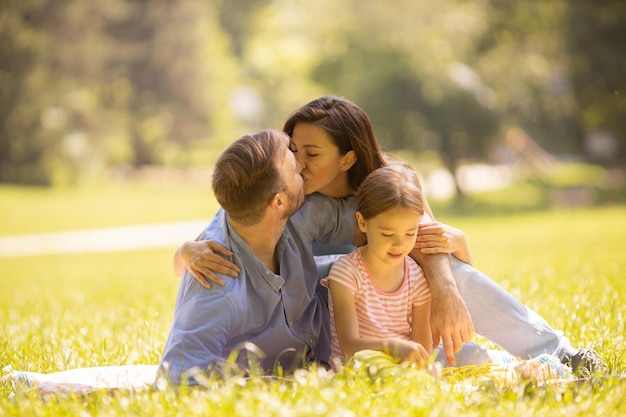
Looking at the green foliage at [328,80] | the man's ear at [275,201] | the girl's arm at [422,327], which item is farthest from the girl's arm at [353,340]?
the green foliage at [328,80]

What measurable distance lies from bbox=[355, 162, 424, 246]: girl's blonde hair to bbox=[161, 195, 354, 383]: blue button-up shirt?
1.09 ft

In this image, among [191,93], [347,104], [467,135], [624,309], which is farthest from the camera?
[191,93]

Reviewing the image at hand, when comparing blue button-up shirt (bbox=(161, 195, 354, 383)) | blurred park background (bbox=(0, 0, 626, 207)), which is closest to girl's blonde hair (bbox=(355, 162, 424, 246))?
blue button-up shirt (bbox=(161, 195, 354, 383))

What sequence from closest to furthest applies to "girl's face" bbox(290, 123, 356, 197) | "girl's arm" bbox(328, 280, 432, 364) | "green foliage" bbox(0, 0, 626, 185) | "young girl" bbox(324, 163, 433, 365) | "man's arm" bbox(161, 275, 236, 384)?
"man's arm" bbox(161, 275, 236, 384) < "girl's arm" bbox(328, 280, 432, 364) < "young girl" bbox(324, 163, 433, 365) < "girl's face" bbox(290, 123, 356, 197) < "green foliage" bbox(0, 0, 626, 185)

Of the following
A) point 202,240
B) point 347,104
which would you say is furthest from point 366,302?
point 347,104

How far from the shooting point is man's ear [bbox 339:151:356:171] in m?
3.60

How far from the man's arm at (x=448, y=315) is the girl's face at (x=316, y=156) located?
70 centimetres

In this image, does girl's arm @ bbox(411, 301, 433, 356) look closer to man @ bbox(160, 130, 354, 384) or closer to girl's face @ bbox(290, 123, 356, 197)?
man @ bbox(160, 130, 354, 384)

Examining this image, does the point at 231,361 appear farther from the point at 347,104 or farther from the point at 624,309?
the point at 624,309

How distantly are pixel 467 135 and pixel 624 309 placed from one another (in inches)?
662

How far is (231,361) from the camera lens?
269cm

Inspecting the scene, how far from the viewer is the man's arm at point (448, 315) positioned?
315 centimetres

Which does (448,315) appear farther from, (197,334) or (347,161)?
(197,334)

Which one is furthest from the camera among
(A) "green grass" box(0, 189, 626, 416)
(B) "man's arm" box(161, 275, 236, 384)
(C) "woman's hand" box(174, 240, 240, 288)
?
(C) "woman's hand" box(174, 240, 240, 288)
